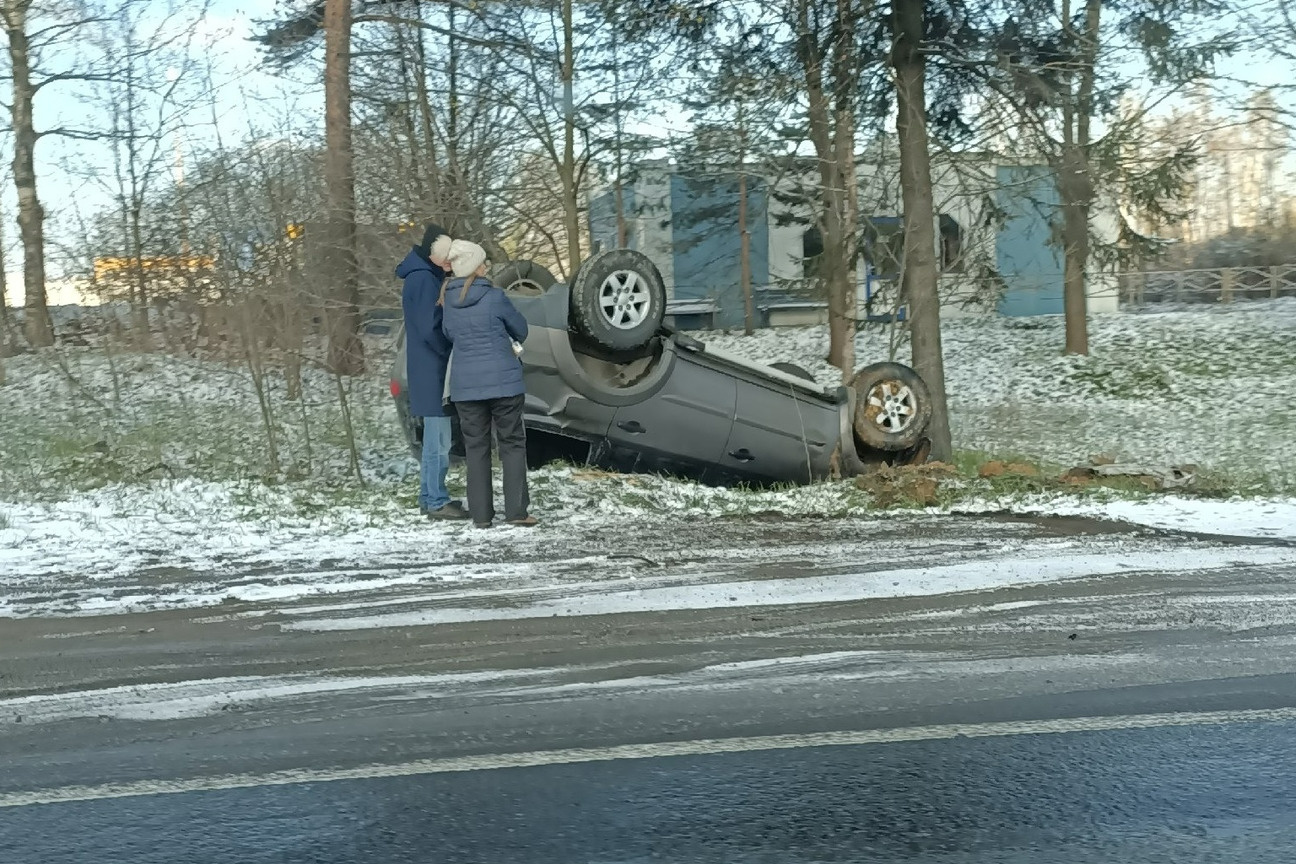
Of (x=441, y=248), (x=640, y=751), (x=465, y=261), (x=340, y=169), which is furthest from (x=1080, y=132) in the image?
(x=640, y=751)

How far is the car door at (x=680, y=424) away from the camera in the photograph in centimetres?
1048

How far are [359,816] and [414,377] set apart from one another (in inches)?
239

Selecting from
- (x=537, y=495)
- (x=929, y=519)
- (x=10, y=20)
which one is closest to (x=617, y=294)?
(x=537, y=495)

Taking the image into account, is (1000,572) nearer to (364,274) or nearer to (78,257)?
(364,274)

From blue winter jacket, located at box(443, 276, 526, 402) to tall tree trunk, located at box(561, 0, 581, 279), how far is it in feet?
37.7

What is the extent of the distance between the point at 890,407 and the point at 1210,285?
33295 millimetres

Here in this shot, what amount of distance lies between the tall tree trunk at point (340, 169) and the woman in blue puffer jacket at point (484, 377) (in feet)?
18.7

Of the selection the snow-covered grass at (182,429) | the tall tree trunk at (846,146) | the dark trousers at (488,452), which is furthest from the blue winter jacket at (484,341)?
the tall tree trunk at (846,146)

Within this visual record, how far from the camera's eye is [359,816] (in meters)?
3.54

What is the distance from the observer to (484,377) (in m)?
8.80

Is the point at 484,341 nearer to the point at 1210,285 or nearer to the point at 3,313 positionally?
the point at 3,313

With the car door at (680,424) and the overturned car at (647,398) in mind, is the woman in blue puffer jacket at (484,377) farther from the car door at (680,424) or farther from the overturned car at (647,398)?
the car door at (680,424)

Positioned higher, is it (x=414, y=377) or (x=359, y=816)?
(x=414, y=377)

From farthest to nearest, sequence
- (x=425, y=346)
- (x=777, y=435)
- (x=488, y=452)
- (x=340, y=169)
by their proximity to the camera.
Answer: (x=340, y=169) < (x=777, y=435) < (x=425, y=346) < (x=488, y=452)
